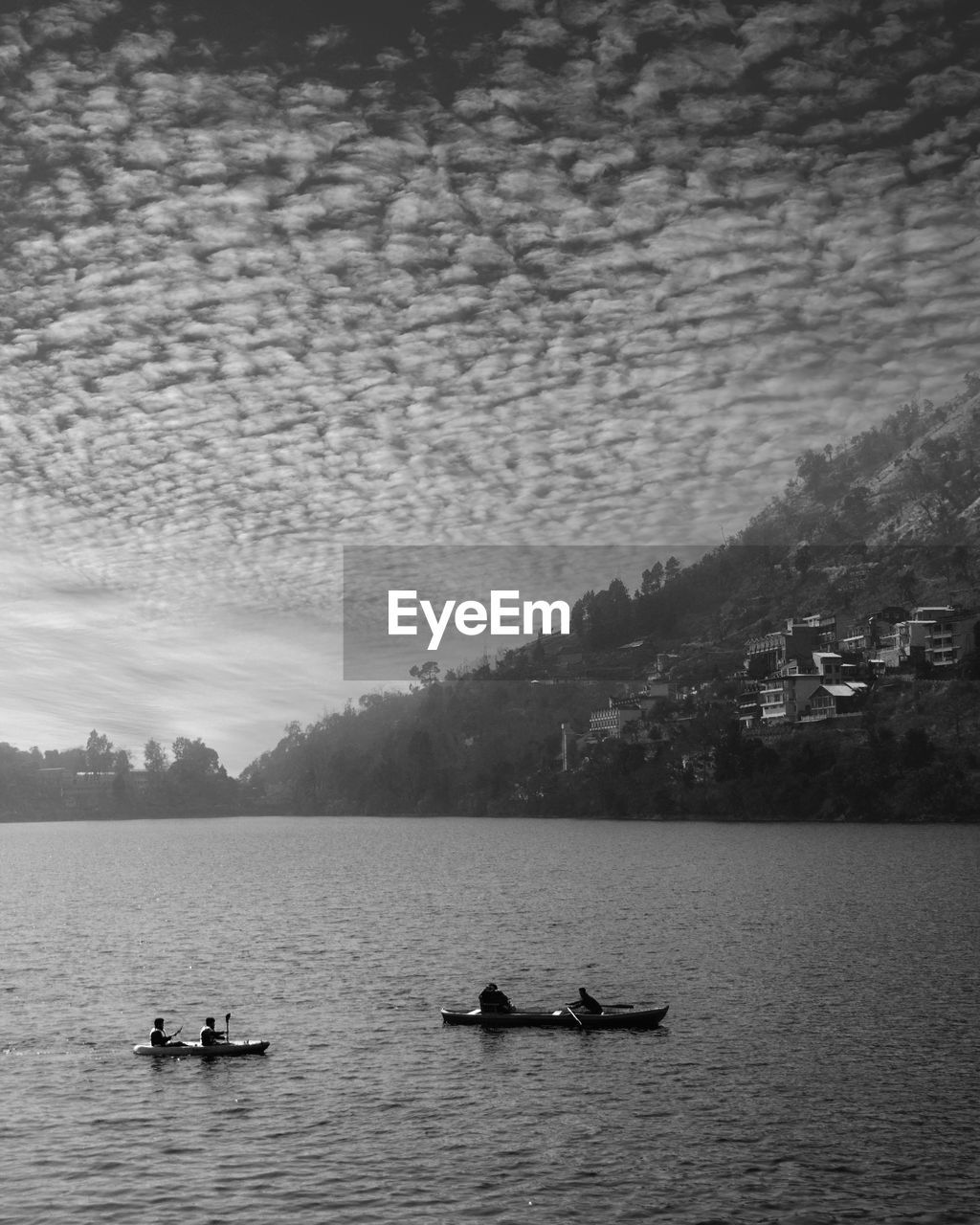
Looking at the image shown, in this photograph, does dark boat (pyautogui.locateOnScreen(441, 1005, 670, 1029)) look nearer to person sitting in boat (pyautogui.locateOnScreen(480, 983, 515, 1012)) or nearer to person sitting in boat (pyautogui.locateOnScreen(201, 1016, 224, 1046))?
person sitting in boat (pyautogui.locateOnScreen(480, 983, 515, 1012))

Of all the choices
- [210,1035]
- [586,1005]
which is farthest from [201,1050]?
[586,1005]

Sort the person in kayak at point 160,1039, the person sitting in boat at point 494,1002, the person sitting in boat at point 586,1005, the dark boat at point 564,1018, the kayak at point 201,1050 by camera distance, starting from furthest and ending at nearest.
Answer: the person sitting in boat at point 586,1005
the person sitting in boat at point 494,1002
the dark boat at point 564,1018
the person in kayak at point 160,1039
the kayak at point 201,1050

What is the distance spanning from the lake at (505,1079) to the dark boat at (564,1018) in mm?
974

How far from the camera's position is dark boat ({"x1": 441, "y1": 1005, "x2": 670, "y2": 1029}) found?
234ft

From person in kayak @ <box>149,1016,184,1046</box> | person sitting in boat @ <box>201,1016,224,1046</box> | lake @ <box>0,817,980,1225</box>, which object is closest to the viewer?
lake @ <box>0,817,980,1225</box>

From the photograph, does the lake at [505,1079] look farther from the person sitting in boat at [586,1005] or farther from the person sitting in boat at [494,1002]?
the person sitting in boat at [586,1005]

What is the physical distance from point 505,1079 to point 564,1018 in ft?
39.6

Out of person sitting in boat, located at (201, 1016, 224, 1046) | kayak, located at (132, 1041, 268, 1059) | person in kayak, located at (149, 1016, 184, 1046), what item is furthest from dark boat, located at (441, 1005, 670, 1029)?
person in kayak, located at (149, 1016, 184, 1046)

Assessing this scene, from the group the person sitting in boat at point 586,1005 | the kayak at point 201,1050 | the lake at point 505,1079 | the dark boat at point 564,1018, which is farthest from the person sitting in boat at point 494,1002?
the kayak at point 201,1050

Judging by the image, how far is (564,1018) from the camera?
72.9m

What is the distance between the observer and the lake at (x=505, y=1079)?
4484 centimetres

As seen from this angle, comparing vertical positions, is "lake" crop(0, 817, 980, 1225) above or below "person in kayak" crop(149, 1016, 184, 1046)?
below

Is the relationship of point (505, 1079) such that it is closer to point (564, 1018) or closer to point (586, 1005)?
point (564, 1018)

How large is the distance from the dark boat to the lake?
974 millimetres
